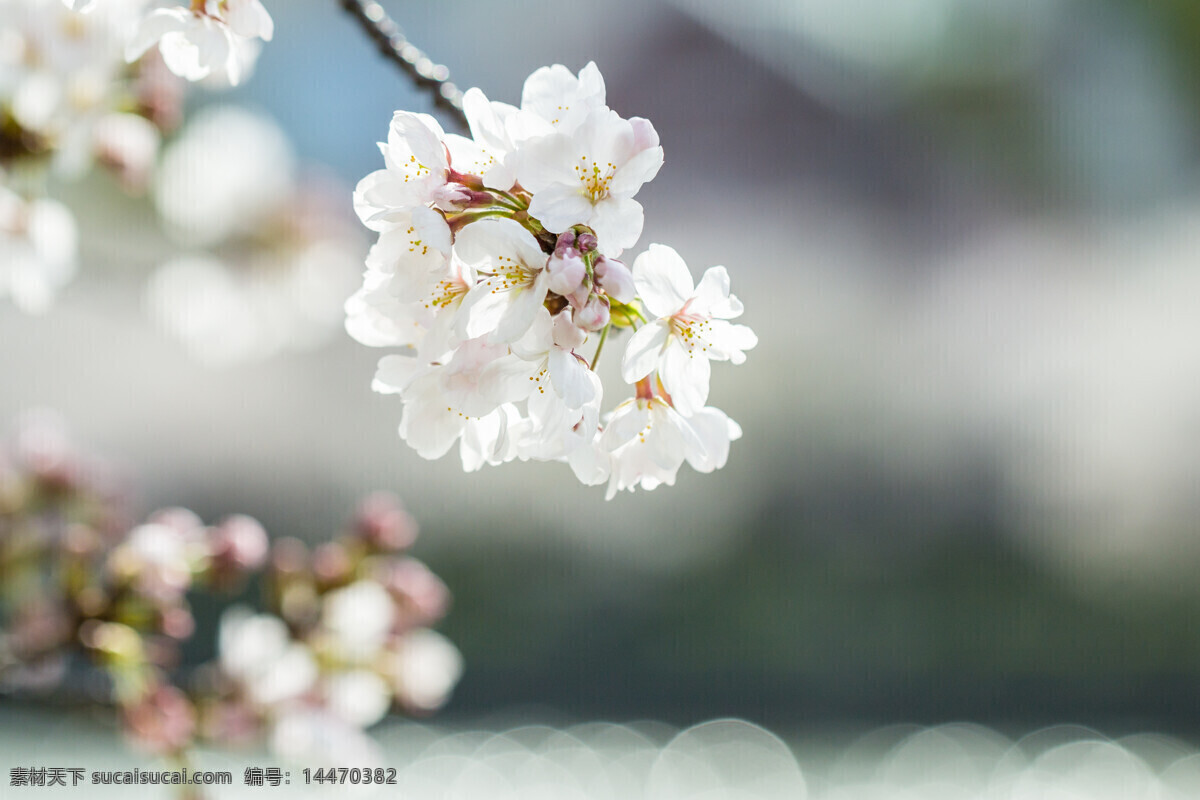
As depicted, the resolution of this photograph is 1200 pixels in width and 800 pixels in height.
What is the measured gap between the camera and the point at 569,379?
1.13 ft

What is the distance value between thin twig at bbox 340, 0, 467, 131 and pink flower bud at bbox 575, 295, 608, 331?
0.16 meters

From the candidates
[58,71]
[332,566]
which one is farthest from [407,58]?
[332,566]

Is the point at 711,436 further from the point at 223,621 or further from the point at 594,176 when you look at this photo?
the point at 223,621

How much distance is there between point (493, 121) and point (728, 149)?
305 cm

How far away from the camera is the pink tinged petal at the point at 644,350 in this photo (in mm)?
373

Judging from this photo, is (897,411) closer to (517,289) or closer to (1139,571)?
(1139,571)

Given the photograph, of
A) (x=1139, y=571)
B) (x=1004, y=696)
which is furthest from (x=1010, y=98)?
(x=1004, y=696)

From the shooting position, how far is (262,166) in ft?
3.55

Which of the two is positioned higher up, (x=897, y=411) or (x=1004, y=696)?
(x=897, y=411)

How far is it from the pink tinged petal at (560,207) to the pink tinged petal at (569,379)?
0.04m

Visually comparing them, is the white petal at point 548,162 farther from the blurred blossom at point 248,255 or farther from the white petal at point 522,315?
the blurred blossom at point 248,255

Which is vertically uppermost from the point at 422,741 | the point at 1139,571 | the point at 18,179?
the point at 1139,571

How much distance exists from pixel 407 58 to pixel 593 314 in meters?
0.20

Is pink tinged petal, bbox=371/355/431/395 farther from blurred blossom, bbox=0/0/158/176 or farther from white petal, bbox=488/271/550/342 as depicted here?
blurred blossom, bbox=0/0/158/176
